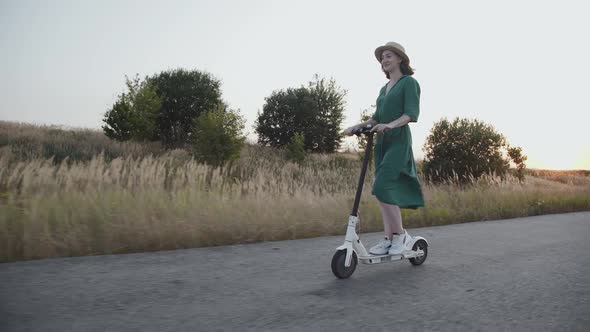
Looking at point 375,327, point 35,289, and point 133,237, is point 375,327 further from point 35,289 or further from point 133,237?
point 133,237

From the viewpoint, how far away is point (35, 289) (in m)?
3.38

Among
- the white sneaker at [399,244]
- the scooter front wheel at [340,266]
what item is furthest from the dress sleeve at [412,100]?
the scooter front wheel at [340,266]

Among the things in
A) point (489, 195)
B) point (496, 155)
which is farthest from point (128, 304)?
point (496, 155)

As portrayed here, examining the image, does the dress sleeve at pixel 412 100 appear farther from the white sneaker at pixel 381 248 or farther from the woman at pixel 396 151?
the white sneaker at pixel 381 248

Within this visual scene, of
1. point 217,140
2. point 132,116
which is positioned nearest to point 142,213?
point 217,140

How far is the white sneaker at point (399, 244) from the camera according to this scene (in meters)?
4.30

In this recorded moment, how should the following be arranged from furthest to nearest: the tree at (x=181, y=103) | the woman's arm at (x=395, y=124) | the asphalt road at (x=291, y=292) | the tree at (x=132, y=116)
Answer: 1. the tree at (x=181, y=103)
2. the tree at (x=132, y=116)
3. the woman's arm at (x=395, y=124)
4. the asphalt road at (x=291, y=292)

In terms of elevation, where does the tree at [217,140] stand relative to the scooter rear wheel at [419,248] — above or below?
above

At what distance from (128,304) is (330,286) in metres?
1.44

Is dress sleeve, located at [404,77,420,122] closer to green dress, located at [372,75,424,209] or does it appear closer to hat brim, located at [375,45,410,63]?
green dress, located at [372,75,424,209]

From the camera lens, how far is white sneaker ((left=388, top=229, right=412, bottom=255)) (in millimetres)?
4297

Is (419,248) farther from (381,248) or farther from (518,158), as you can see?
(518,158)

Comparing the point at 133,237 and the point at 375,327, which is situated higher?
the point at 133,237

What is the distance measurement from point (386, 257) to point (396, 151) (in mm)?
929
